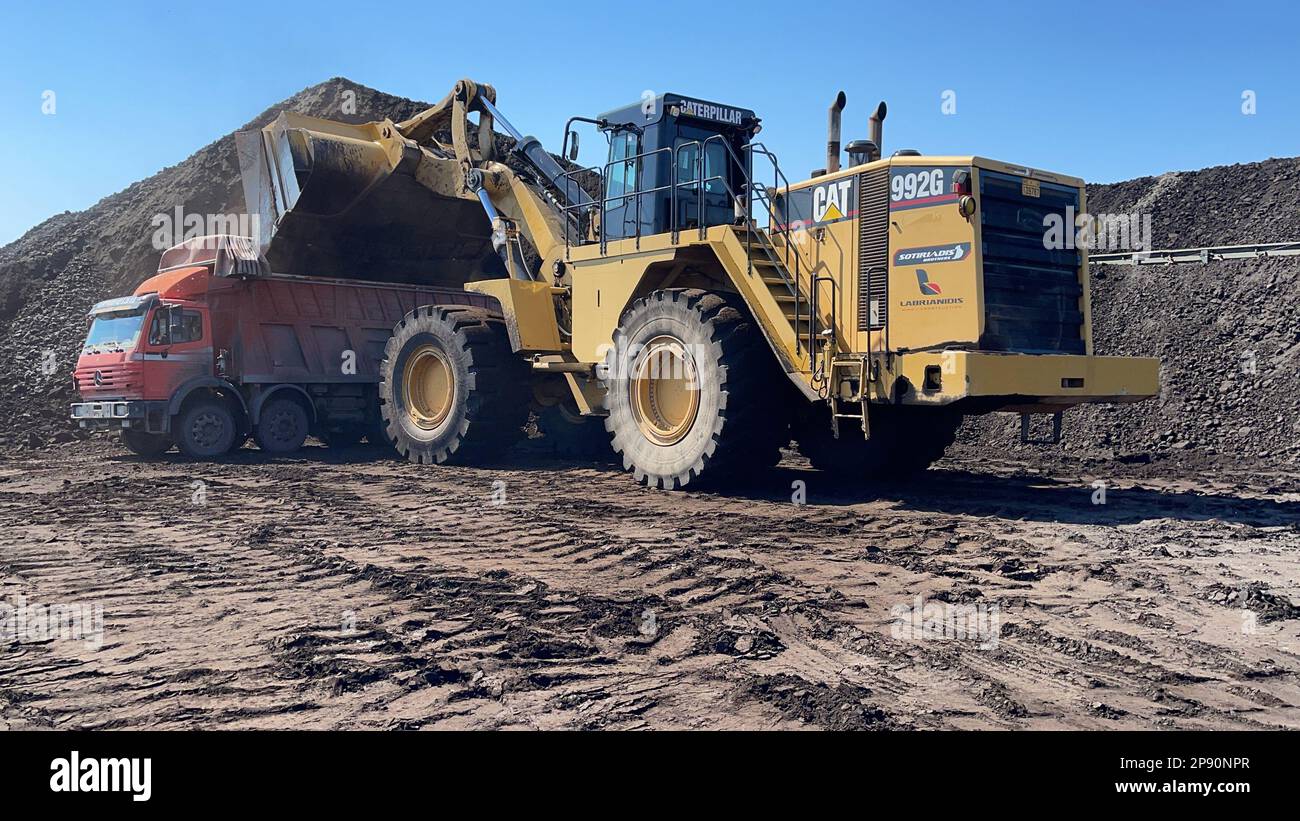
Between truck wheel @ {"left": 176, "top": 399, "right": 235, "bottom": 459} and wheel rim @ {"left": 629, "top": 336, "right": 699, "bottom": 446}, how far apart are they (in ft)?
23.9

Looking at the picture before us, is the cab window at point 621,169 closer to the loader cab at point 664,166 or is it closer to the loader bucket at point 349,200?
the loader cab at point 664,166

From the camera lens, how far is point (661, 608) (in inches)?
228

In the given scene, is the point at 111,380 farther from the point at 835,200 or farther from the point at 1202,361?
the point at 1202,361

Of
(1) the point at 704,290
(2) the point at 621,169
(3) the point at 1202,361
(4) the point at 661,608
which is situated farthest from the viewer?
(3) the point at 1202,361

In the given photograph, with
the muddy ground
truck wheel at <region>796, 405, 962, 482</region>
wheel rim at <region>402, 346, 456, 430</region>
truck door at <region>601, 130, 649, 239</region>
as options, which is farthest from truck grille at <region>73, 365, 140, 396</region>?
truck wheel at <region>796, 405, 962, 482</region>

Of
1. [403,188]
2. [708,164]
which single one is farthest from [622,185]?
[403,188]

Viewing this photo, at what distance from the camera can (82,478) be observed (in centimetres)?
1246

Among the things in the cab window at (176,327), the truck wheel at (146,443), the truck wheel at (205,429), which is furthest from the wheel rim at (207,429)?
the cab window at (176,327)

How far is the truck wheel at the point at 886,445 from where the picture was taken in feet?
36.3

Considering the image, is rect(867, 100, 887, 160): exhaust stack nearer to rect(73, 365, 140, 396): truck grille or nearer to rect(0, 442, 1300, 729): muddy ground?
rect(0, 442, 1300, 729): muddy ground

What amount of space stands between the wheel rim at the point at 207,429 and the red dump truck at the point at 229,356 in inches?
0.5

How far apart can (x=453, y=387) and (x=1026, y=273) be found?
6797mm

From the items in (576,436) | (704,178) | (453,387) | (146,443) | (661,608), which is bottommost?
(661,608)

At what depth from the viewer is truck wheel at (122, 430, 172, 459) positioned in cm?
1510
